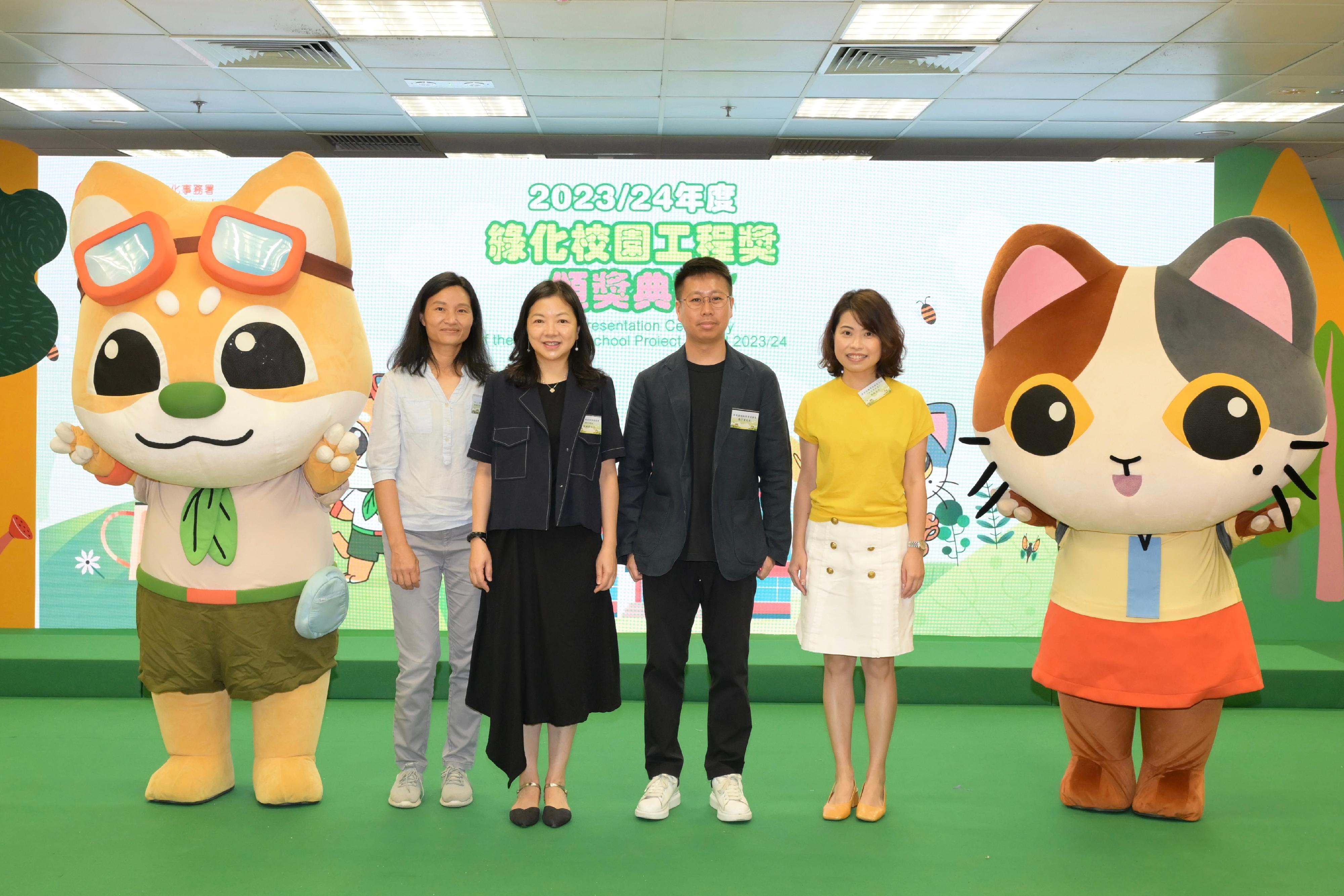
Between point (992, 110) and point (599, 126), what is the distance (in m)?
2.22

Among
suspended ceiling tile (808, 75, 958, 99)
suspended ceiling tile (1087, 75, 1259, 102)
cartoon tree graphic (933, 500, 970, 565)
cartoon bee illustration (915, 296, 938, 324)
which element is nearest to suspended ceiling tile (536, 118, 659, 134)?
suspended ceiling tile (808, 75, 958, 99)

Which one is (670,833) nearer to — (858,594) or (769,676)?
(858,594)

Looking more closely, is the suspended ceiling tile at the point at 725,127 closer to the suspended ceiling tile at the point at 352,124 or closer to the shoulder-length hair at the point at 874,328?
the suspended ceiling tile at the point at 352,124

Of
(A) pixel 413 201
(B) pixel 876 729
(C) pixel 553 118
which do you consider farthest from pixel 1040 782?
(C) pixel 553 118

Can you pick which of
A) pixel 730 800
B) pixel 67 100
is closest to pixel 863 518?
pixel 730 800

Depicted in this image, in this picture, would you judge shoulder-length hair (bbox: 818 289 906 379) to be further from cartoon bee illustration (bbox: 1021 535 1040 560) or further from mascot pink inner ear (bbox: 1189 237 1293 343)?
cartoon bee illustration (bbox: 1021 535 1040 560)

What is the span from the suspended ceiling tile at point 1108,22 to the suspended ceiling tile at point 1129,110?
93 cm

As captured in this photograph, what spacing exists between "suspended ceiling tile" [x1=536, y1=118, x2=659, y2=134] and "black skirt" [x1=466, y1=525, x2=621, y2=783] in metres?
3.83

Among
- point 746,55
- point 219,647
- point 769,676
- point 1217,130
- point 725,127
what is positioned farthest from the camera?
point 725,127

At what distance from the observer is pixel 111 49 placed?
4.61m

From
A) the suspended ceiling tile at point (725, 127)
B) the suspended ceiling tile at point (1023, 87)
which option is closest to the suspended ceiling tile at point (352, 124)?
the suspended ceiling tile at point (725, 127)

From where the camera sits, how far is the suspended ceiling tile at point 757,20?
4.08 metres

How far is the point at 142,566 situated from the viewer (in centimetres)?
273

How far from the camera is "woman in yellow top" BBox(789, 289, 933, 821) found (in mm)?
2584
